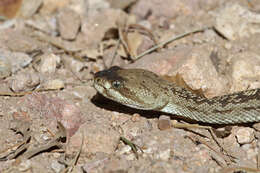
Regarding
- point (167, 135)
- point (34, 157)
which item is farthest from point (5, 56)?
point (167, 135)

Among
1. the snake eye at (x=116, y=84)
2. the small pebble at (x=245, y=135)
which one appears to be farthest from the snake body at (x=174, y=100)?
the small pebble at (x=245, y=135)

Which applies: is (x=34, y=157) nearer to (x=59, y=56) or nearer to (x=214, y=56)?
(x=59, y=56)

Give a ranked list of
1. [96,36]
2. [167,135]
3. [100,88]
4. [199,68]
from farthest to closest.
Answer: [96,36]
[199,68]
[100,88]
[167,135]

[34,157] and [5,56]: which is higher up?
[5,56]

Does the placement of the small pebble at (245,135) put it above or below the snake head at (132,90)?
below

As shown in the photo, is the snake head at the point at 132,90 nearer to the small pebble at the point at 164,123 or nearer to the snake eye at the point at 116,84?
the snake eye at the point at 116,84

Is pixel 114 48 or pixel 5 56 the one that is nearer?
pixel 5 56

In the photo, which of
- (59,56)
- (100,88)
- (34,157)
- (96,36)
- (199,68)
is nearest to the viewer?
(34,157)
